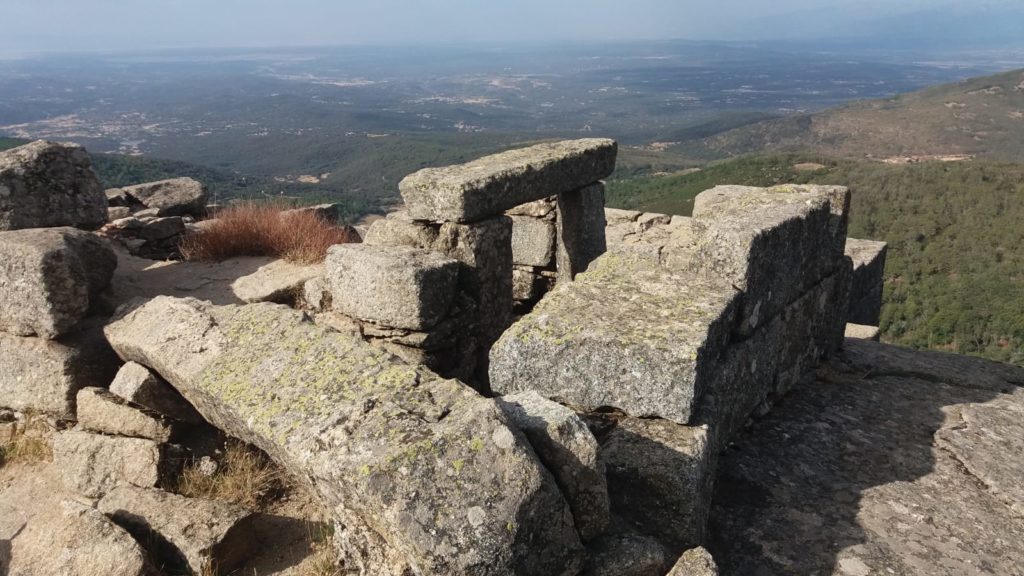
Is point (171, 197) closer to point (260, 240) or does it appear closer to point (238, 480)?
point (260, 240)

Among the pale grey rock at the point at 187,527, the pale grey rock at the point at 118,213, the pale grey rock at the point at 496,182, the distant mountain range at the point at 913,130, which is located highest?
the pale grey rock at the point at 496,182

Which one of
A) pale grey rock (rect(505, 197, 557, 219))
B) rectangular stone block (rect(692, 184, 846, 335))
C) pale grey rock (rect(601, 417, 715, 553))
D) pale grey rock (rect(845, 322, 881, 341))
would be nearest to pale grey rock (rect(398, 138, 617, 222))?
pale grey rock (rect(505, 197, 557, 219))

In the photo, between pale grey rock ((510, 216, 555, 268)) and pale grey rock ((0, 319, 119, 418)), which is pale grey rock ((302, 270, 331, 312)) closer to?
pale grey rock ((0, 319, 119, 418))

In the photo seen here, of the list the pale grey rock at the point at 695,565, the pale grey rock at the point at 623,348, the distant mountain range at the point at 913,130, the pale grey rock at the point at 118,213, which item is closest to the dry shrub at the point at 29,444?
the pale grey rock at the point at 623,348

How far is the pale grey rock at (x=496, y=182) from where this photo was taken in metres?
5.50

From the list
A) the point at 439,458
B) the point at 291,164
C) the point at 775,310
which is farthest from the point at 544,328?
the point at 291,164

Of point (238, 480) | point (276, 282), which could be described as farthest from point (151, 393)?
point (276, 282)

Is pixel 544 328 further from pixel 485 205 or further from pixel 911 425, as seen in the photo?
pixel 911 425

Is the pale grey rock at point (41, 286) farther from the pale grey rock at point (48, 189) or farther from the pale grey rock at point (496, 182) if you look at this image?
the pale grey rock at point (496, 182)

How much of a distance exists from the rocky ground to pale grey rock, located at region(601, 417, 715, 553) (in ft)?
0.99

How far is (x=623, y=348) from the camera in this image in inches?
144

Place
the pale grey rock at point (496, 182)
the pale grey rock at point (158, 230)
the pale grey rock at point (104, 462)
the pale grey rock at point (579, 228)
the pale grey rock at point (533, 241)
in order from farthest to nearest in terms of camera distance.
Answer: the pale grey rock at point (158, 230), the pale grey rock at point (533, 241), the pale grey rock at point (579, 228), the pale grey rock at point (496, 182), the pale grey rock at point (104, 462)

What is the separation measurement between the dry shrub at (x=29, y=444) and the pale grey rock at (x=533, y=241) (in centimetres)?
461

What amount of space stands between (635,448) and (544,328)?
2.74 feet
